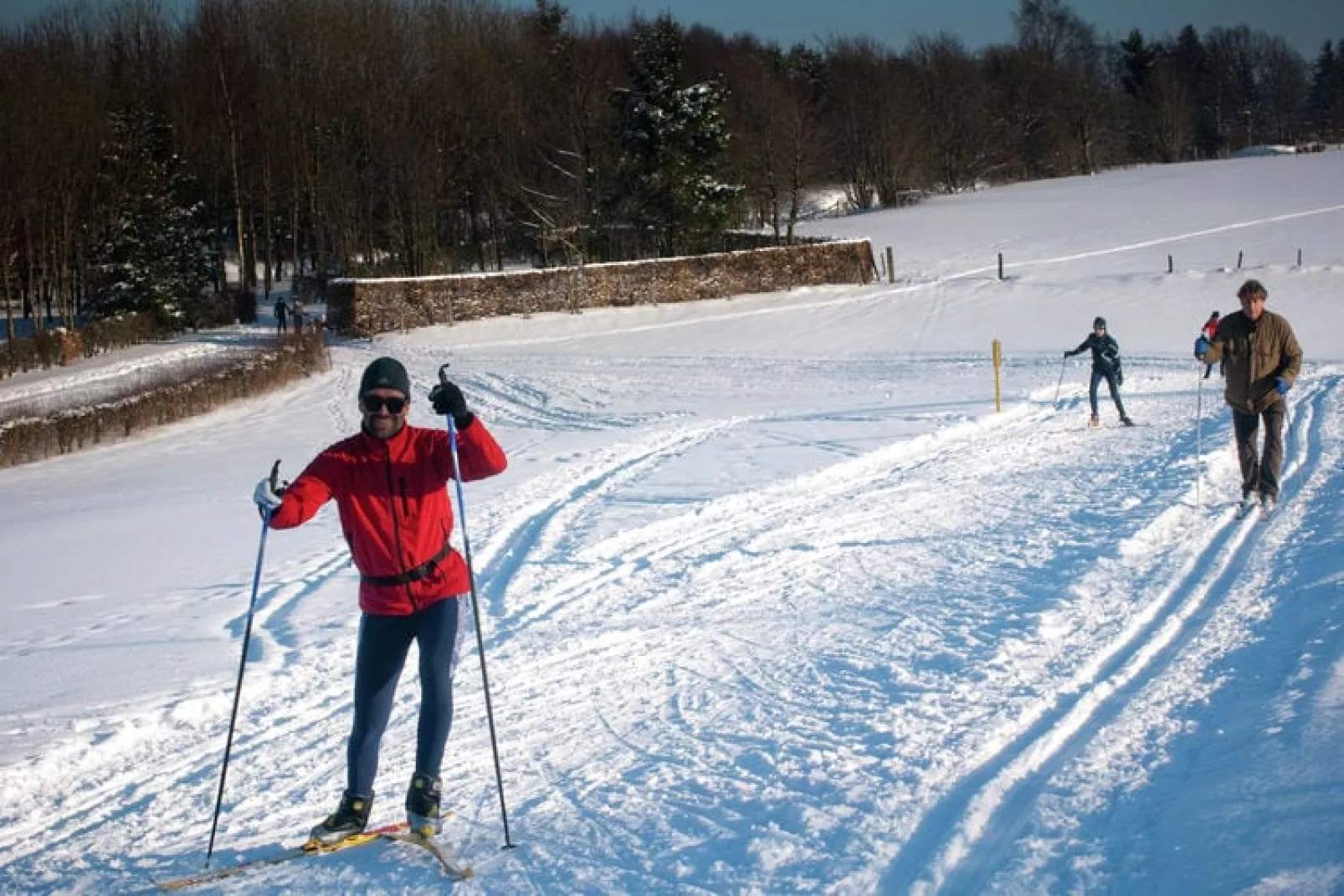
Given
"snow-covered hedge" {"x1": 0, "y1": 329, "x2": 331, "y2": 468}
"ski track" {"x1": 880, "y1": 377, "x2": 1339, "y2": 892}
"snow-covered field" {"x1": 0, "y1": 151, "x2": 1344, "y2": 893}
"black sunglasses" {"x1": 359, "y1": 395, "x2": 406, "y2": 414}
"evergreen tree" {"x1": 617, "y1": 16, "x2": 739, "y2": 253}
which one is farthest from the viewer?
"evergreen tree" {"x1": 617, "y1": 16, "x2": 739, "y2": 253}

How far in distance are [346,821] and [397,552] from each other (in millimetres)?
1179

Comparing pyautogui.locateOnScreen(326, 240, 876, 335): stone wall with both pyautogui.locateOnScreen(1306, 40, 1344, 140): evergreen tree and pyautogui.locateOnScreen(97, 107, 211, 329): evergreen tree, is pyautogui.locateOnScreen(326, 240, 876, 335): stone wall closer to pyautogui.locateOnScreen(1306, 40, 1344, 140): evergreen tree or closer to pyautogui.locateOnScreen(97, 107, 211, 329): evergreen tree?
pyautogui.locateOnScreen(97, 107, 211, 329): evergreen tree

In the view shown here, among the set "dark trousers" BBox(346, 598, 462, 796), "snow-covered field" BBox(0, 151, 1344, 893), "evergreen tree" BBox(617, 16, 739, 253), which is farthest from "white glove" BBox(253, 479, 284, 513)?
"evergreen tree" BBox(617, 16, 739, 253)

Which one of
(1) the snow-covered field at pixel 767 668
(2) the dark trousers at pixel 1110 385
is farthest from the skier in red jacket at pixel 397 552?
(2) the dark trousers at pixel 1110 385

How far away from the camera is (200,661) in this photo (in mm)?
7711

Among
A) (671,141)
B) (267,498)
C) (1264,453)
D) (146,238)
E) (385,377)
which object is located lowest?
(1264,453)

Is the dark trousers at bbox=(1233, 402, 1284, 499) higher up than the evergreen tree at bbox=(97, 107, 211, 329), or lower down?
lower down

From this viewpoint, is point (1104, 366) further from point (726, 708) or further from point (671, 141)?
point (671, 141)

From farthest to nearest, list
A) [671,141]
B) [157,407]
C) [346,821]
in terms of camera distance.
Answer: [671,141] → [157,407] → [346,821]

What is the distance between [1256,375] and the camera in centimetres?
1004

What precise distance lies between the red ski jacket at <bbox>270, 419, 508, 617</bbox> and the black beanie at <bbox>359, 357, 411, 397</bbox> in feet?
0.68

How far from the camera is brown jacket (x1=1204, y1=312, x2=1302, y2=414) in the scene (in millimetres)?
9961

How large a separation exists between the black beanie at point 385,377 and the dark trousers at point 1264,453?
798 cm

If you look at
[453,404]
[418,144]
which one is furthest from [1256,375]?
[418,144]
